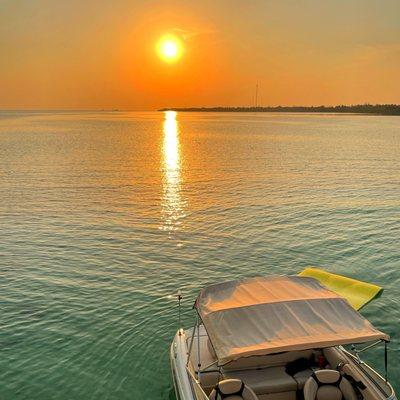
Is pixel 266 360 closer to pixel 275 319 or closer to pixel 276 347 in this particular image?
pixel 275 319

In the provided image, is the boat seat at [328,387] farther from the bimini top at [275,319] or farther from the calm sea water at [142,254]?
the calm sea water at [142,254]

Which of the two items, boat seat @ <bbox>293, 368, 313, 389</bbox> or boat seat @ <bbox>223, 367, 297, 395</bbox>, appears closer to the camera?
boat seat @ <bbox>223, 367, 297, 395</bbox>

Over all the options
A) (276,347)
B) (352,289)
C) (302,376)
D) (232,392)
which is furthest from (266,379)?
(352,289)

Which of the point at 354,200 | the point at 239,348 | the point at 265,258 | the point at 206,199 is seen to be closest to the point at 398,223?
the point at 354,200

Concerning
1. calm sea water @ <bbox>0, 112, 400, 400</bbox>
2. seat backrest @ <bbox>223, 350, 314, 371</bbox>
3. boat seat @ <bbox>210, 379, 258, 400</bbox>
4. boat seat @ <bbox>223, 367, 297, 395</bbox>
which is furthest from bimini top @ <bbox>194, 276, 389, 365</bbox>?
calm sea water @ <bbox>0, 112, 400, 400</bbox>

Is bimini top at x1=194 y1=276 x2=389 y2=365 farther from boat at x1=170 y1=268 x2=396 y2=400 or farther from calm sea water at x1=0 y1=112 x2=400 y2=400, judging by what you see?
calm sea water at x1=0 y1=112 x2=400 y2=400

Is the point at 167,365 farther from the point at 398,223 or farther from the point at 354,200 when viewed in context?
the point at 354,200

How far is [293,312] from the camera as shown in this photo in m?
12.1

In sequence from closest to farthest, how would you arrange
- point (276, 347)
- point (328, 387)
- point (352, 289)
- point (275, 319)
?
point (276, 347), point (328, 387), point (275, 319), point (352, 289)

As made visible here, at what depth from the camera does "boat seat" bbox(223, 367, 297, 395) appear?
39.8 ft

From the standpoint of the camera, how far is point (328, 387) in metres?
11.4

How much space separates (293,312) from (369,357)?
6.34 m

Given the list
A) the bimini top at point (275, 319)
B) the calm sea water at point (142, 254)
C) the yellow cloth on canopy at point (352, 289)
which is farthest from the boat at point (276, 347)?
the yellow cloth on canopy at point (352, 289)

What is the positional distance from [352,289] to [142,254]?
1214 cm
